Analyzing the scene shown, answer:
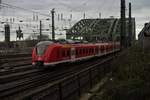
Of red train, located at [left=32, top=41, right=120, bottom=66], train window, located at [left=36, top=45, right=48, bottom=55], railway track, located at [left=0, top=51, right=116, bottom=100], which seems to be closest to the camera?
railway track, located at [left=0, top=51, right=116, bottom=100]

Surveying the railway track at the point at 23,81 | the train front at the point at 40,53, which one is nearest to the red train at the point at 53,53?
the train front at the point at 40,53

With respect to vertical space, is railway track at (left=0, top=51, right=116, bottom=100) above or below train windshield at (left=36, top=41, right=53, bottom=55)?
below

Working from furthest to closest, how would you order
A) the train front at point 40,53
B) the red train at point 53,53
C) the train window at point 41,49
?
the train window at point 41,49 → the train front at point 40,53 → the red train at point 53,53

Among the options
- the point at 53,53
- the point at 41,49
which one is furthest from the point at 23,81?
the point at 41,49

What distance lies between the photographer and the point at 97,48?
38906mm

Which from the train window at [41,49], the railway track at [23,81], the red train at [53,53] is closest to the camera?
the railway track at [23,81]

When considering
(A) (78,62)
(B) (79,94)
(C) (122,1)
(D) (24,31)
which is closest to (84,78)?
(B) (79,94)

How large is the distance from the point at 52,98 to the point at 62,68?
591 inches

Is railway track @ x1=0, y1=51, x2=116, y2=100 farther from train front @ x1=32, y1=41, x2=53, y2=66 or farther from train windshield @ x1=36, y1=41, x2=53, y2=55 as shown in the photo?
train windshield @ x1=36, y1=41, x2=53, y2=55

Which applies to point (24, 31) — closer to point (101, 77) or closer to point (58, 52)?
point (58, 52)

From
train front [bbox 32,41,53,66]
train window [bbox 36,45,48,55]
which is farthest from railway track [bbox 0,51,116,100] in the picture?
train window [bbox 36,45,48,55]

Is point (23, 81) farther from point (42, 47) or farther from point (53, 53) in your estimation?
point (42, 47)

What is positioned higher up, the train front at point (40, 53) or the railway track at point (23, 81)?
the train front at point (40, 53)

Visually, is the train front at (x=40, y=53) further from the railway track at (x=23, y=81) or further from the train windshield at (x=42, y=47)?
the railway track at (x=23, y=81)
